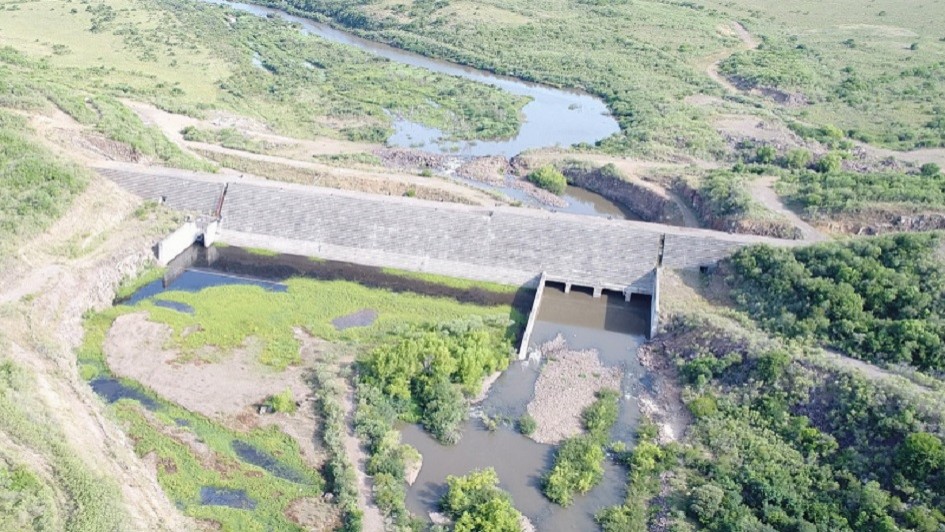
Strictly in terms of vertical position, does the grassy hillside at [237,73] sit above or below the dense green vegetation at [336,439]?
above

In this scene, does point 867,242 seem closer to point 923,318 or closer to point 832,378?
point 923,318

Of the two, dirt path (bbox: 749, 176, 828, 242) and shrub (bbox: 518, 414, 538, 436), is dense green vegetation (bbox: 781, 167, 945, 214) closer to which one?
dirt path (bbox: 749, 176, 828, 242)

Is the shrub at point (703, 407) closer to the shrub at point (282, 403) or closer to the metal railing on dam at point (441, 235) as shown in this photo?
the metal railing on dam at point (441, 235)

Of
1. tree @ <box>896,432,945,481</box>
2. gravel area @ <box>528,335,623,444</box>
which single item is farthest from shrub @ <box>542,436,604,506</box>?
tree @ <box>896,432,945,481</box>

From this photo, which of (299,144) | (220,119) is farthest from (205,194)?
(220,119)

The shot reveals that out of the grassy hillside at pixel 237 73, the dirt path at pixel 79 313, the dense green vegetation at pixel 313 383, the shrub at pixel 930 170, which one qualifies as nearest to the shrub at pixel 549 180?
the grassy hillside at pixel 237 73

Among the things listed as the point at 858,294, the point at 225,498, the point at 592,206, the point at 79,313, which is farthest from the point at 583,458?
the point at 592,206

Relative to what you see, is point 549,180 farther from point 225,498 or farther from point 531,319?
point 225,498

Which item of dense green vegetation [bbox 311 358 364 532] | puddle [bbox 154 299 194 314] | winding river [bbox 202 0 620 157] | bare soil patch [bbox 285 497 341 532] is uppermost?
winding river [bbox 202 0 620 157]
